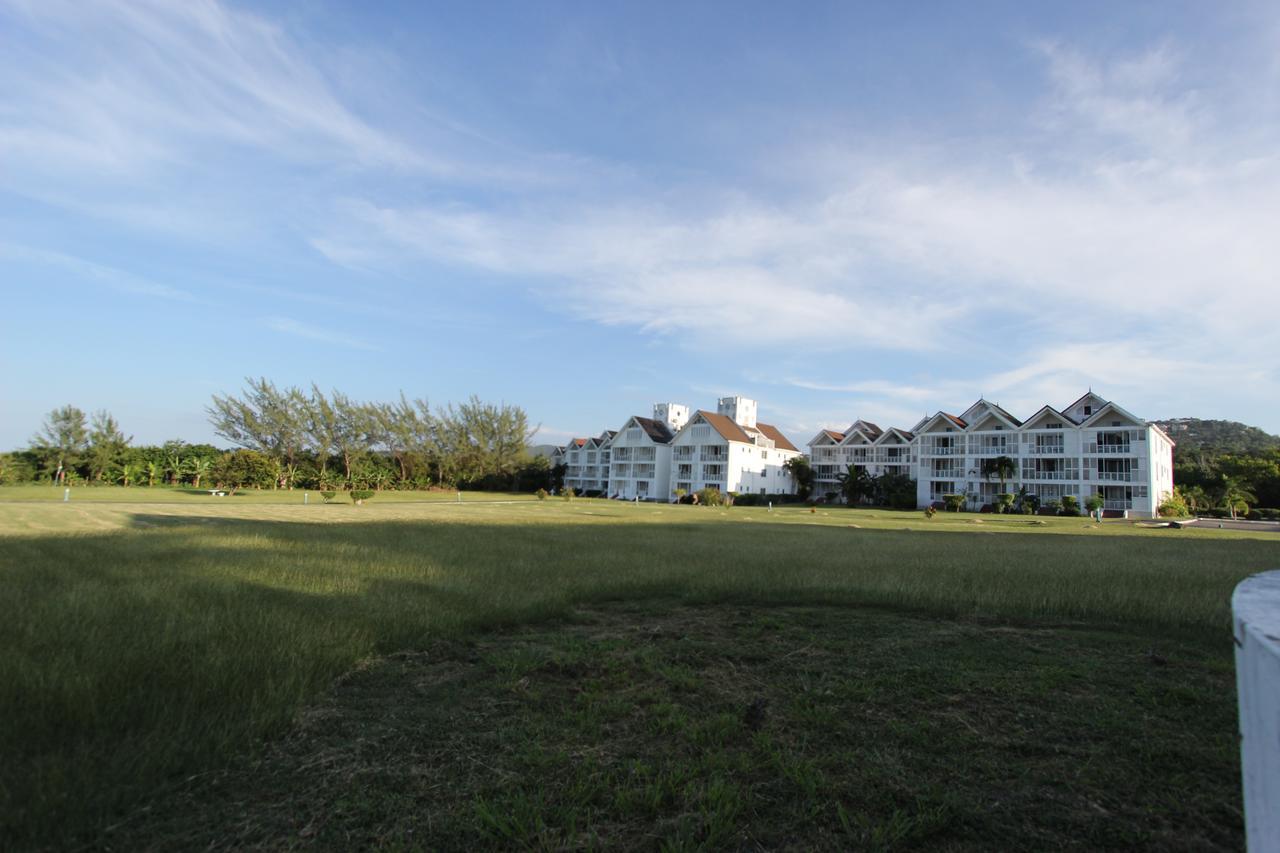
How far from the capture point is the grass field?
3.12 meters

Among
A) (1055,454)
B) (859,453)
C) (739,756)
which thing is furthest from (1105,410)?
(739,756)

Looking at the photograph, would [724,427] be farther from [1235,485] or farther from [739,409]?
[1235,485]

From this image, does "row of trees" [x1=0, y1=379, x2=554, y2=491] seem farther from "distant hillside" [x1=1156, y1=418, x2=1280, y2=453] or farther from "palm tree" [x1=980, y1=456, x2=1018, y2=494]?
"distant hillside" [x1=1156, y1=418, x2=1280, y2=453]

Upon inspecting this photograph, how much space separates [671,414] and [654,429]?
6806 millimetres

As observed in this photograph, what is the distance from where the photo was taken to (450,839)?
2977mm

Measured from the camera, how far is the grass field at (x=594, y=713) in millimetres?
3125

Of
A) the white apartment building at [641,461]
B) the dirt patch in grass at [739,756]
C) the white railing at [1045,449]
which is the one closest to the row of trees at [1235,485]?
the white railing at [1045,449]

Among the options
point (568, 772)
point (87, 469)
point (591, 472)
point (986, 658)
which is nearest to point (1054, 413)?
point (591, 472)

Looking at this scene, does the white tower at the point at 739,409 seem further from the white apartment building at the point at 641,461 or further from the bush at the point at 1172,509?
the bush at the point at 1172,509

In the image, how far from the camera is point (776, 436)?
291 ft

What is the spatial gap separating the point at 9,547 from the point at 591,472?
8218 cm

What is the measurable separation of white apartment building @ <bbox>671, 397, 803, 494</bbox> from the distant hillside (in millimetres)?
55825

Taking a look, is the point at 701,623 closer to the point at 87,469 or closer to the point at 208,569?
the point at 208,569

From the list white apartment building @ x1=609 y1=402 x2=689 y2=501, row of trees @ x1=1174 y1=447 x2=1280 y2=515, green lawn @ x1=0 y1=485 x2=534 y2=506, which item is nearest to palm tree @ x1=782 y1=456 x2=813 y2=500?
white apartment building @ x1=609 y1=402 x2=689 y2=501
